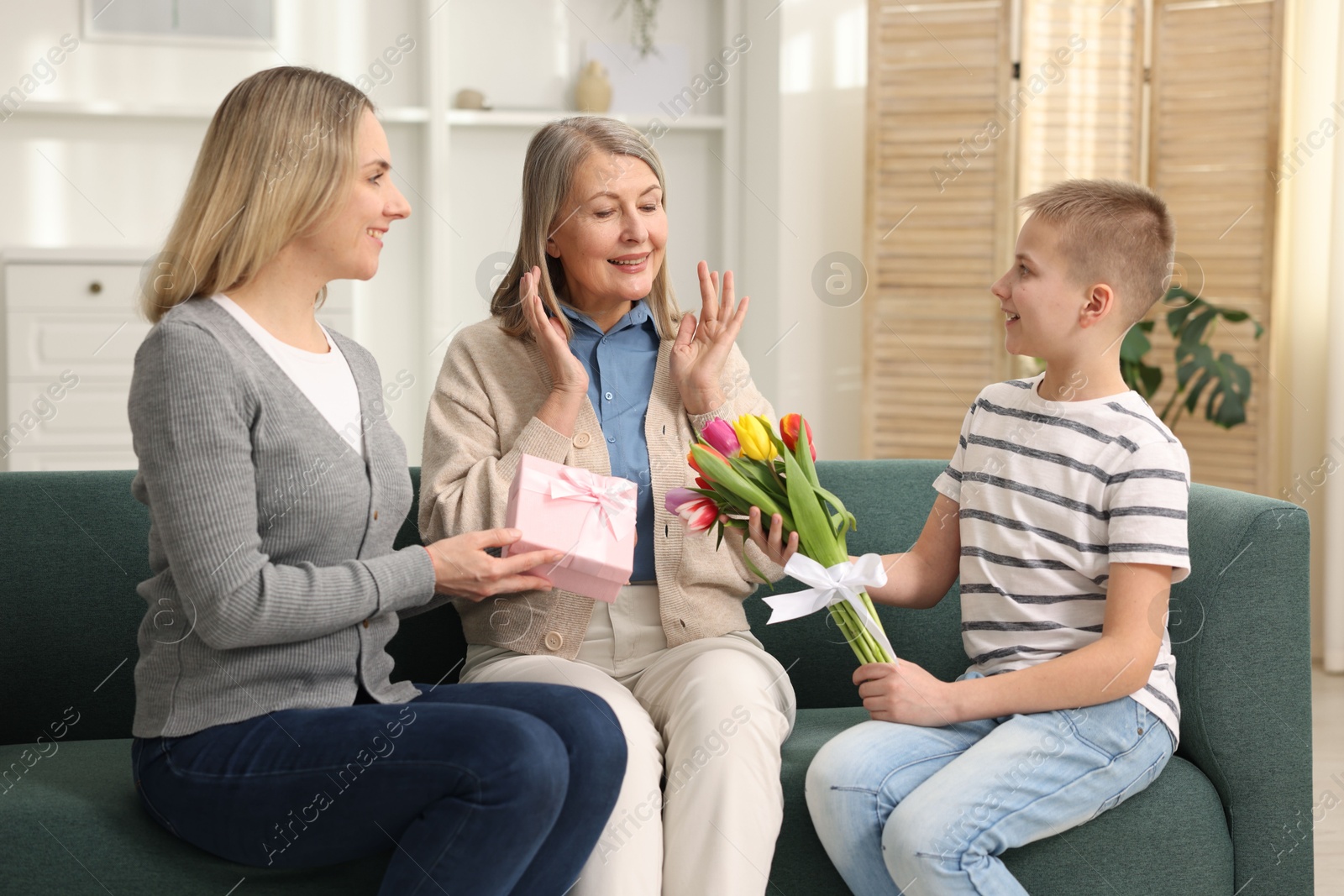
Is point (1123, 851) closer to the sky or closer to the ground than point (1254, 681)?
closer to the ground

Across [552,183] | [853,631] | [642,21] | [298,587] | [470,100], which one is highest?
[642,21]

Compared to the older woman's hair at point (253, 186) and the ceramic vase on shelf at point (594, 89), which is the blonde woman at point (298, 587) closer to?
the older woman's hair at point (253, 186)

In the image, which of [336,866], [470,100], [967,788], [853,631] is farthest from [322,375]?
[470,100]

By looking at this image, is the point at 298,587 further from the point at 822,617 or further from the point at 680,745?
the point at 822,617

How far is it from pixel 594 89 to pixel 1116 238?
10.1 feet

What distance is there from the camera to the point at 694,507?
5.17 ft

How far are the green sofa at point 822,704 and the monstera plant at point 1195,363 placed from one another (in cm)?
181

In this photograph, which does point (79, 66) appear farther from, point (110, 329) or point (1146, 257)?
point (1146, 257)

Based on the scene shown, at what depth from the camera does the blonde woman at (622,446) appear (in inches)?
61.0

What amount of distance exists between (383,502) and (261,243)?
36 cm

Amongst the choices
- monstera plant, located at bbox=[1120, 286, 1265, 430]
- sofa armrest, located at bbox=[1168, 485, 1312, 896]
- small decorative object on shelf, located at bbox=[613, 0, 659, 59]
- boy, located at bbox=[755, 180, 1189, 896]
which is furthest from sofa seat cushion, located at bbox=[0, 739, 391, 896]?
small decorative object on shelf, located at bbox=[613, 0, 659, 59]

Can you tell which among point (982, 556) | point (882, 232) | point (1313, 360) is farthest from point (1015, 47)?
point (982, 556)

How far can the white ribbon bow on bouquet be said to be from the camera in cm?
150

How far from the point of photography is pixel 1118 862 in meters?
1.53
